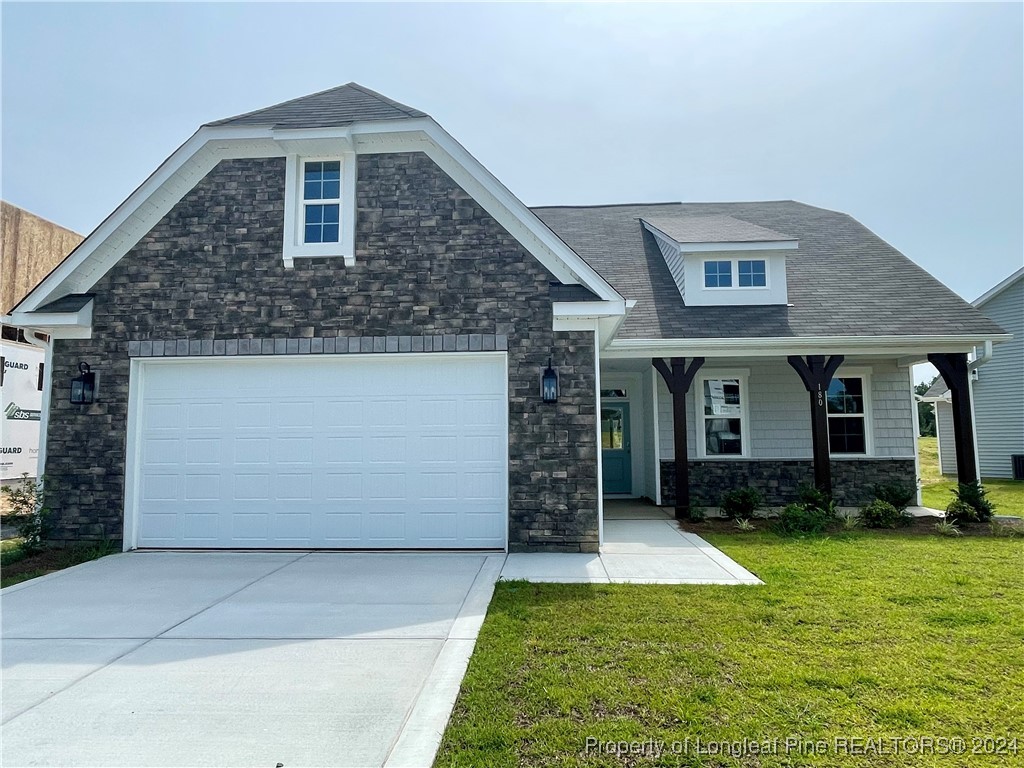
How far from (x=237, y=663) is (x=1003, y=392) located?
2278 centimetres

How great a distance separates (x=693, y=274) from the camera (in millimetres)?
11906

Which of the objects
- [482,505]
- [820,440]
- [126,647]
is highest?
[820,440]

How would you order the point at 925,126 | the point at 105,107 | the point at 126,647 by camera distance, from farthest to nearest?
1. the point at 925,126
2. the point at 105,107
3. the point at 126,647

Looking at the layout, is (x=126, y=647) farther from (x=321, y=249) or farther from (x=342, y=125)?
(x=342, y=125)

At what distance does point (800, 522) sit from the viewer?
356 inches

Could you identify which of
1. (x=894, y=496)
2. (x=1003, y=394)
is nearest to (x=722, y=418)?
(x=894, y=496)

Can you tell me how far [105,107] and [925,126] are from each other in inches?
598

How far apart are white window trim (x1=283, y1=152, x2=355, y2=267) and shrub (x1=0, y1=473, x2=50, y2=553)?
4454 millimetres

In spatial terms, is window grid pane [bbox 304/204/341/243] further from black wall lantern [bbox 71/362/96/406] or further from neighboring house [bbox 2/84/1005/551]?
black wall lantern [bbox 71/362/96/406]

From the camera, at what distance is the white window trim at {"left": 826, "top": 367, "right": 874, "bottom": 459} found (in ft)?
39.3

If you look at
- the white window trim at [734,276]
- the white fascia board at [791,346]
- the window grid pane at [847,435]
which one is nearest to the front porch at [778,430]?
the window grid pane at [847,435]

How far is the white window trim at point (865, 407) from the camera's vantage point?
12.0 meters

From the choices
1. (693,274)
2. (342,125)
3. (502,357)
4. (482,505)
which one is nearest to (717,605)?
(482,505)

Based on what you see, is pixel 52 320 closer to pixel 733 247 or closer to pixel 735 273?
pixel 733 247
